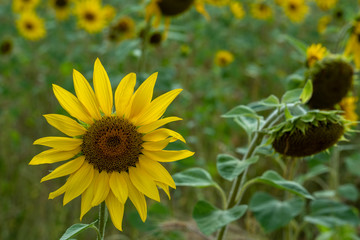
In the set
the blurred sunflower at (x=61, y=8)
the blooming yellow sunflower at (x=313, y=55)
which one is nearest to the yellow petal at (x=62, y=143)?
the blooming yellow sunflower at (x=313, y=55)

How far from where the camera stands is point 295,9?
→ 3.45 meters

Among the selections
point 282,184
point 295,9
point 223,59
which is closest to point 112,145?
point 282,184

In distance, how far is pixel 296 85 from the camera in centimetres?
127

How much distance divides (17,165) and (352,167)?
1.97 metres

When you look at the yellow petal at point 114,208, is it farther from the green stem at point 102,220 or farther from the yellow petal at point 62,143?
the yellow petal at point 62,143

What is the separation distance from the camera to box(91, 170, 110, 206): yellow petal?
2.48 ft

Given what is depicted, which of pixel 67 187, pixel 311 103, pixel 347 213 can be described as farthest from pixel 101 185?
pixel 347 213

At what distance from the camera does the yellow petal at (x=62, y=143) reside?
0.77 m

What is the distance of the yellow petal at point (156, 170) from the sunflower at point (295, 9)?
2915 millimetres

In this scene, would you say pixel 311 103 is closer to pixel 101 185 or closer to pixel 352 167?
pixel 101 185

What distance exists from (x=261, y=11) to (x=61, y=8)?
5.17 feet

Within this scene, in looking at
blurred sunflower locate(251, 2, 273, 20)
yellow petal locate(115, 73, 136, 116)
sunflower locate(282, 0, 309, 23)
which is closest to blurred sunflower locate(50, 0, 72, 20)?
blurred sunflower locate(251, 2, 273, 20)

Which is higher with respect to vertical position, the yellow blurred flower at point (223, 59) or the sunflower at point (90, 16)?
the sunflower at point (90, 16)

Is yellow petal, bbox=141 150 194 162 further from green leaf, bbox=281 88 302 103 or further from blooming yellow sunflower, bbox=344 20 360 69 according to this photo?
blooming yellow sunflower, bbox=344 20 360 69
